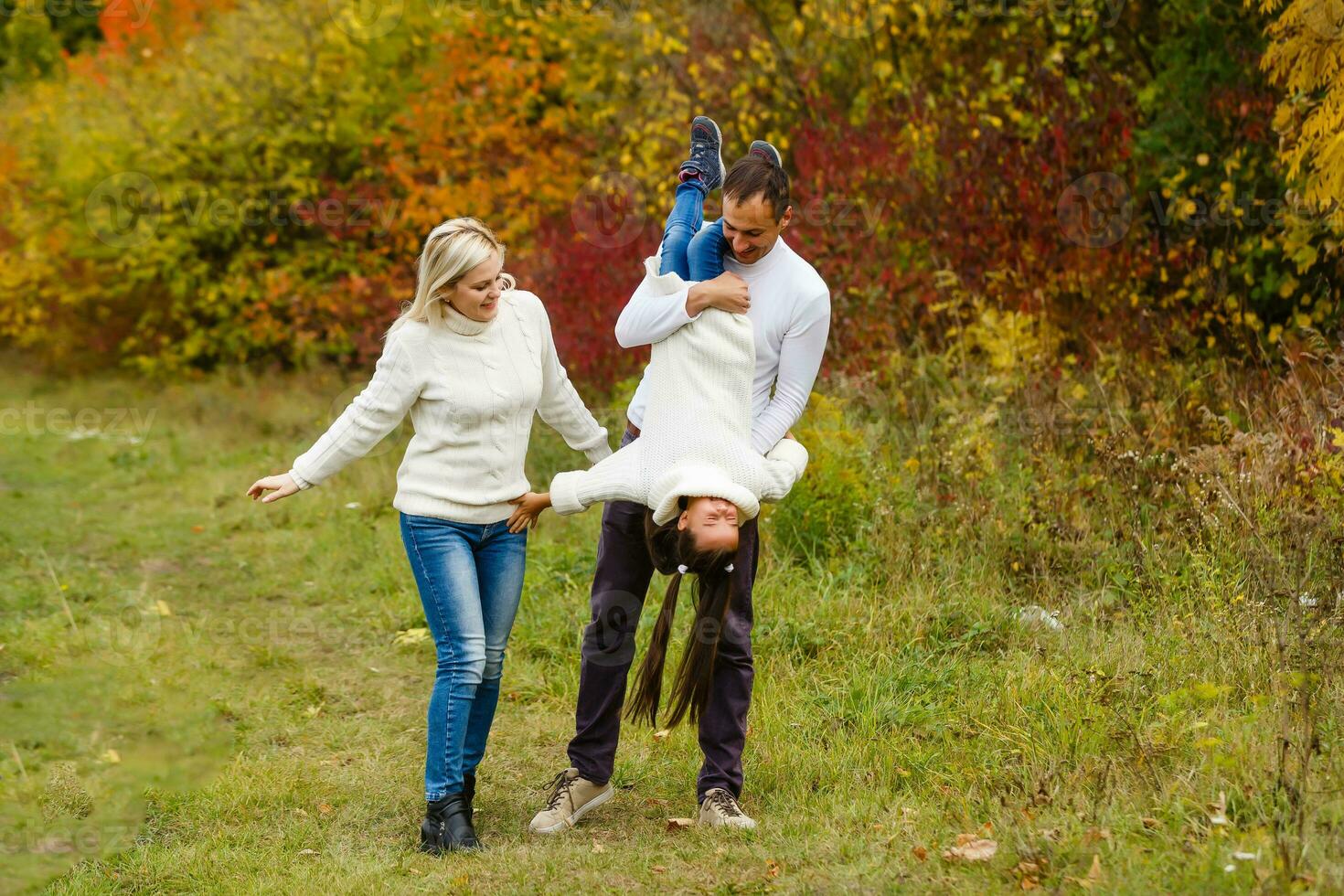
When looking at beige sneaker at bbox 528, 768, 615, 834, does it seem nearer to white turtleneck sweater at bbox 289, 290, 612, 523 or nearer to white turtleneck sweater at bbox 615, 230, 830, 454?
white turtleneck sweater at bbox 289, 290, 612, 523

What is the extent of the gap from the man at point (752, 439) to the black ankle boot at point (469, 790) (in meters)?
0.23

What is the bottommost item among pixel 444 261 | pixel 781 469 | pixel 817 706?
pixel 817 706

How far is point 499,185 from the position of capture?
12.7m

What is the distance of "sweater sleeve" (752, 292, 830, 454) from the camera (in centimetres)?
413

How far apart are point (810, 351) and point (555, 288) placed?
6.37 meters

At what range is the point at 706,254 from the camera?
4066 mm

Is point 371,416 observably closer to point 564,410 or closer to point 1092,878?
point 564,410

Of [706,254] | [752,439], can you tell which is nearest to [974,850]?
[752,439]

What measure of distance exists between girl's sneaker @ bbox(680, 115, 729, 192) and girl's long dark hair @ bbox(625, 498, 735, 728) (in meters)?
1.05

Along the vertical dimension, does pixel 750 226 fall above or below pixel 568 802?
above

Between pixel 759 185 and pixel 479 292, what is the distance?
97 centimetres

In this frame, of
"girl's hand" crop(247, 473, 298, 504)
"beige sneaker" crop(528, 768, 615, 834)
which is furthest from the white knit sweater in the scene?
"beige sneaker" crop(528, 768, 615, 834)

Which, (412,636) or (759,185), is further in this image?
(412,636)

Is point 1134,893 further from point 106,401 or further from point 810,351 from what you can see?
point 106,401
